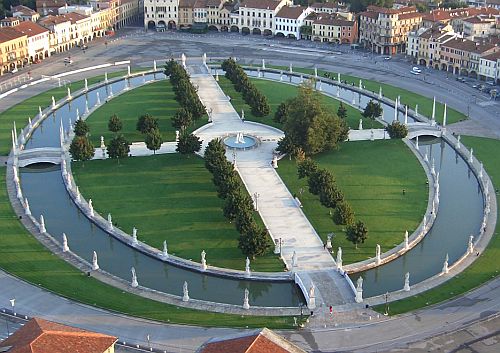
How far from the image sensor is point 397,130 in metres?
96.9

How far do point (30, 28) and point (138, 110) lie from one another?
166 feet

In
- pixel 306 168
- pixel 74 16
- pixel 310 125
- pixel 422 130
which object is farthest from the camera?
pixel 74 16

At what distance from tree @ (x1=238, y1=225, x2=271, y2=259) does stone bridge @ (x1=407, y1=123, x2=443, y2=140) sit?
42.8 meters

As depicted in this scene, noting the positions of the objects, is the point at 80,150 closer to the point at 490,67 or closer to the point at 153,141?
the point at 153,141

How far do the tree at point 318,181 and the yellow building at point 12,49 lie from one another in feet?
267

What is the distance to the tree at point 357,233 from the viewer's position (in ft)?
217

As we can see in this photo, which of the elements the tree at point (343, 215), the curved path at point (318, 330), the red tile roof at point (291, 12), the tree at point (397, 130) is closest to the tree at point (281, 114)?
the tree at point (397, 130)

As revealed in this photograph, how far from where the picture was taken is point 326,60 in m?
148

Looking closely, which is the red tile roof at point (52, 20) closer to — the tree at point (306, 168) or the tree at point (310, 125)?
the tree at point (310, 125)

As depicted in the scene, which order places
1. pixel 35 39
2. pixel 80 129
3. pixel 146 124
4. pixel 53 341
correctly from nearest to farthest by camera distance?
pixel 53 341, pixel 146 124, pixel 80 129, pixel 35 39

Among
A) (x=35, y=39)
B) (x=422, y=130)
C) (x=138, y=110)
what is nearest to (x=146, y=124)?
(x=138, y=110)

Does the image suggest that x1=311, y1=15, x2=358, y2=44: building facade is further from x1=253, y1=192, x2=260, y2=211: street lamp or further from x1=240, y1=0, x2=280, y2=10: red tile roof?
x1=253, y1=192, x2=260, y2=211: street lamp

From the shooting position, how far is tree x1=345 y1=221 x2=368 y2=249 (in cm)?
6625

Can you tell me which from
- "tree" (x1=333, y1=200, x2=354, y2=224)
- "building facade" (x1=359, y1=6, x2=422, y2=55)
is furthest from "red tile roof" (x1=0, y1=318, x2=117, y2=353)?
"building facade" (x1=359, y1=6, x2=422, y2=55)
